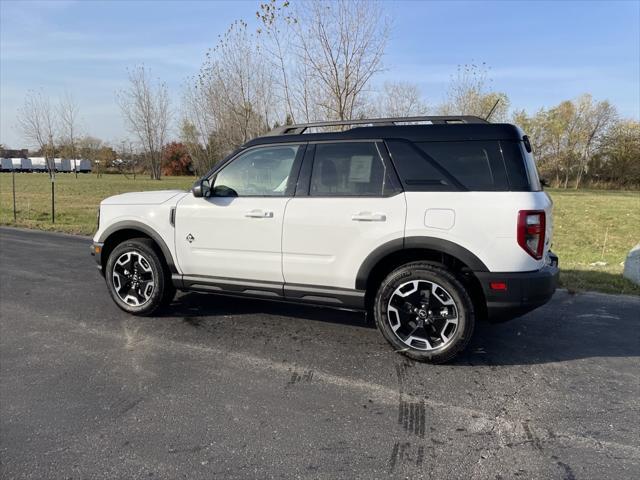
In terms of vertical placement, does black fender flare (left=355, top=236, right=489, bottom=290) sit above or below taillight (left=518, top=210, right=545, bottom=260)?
below

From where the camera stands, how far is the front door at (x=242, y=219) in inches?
163

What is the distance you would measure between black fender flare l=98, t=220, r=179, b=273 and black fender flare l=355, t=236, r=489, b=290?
6.59 feet

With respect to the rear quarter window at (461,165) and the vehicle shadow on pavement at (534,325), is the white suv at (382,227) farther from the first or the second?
the vehicle shadow on pavement at (534,325)

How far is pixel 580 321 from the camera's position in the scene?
15.7 ft

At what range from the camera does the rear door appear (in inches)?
148

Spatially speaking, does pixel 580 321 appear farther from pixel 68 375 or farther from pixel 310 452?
pixel 68 375

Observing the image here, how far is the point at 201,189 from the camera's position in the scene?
14.3ft

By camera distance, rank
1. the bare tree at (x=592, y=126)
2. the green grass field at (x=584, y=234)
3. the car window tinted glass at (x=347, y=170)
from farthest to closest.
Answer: the bare tree at (x=592, y=126) → the green grass field at (x=584, y=234) → the car window tinted glass at (x=347, y=170)

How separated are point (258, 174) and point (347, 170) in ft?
Answer: 3.03

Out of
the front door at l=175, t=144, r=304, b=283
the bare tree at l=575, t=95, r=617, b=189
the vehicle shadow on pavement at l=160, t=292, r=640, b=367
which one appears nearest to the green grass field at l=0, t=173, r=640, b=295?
the vehicle shadow on pavement at l=160, t=292, r=640, b=367

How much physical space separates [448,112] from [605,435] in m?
19.0

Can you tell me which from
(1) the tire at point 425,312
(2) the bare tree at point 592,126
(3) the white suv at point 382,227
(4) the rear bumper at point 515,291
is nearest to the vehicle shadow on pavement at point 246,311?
(3) the white suv at point 382,227

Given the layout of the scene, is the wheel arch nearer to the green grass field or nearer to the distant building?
the green grass field

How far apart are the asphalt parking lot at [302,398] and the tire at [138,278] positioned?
180 mm
